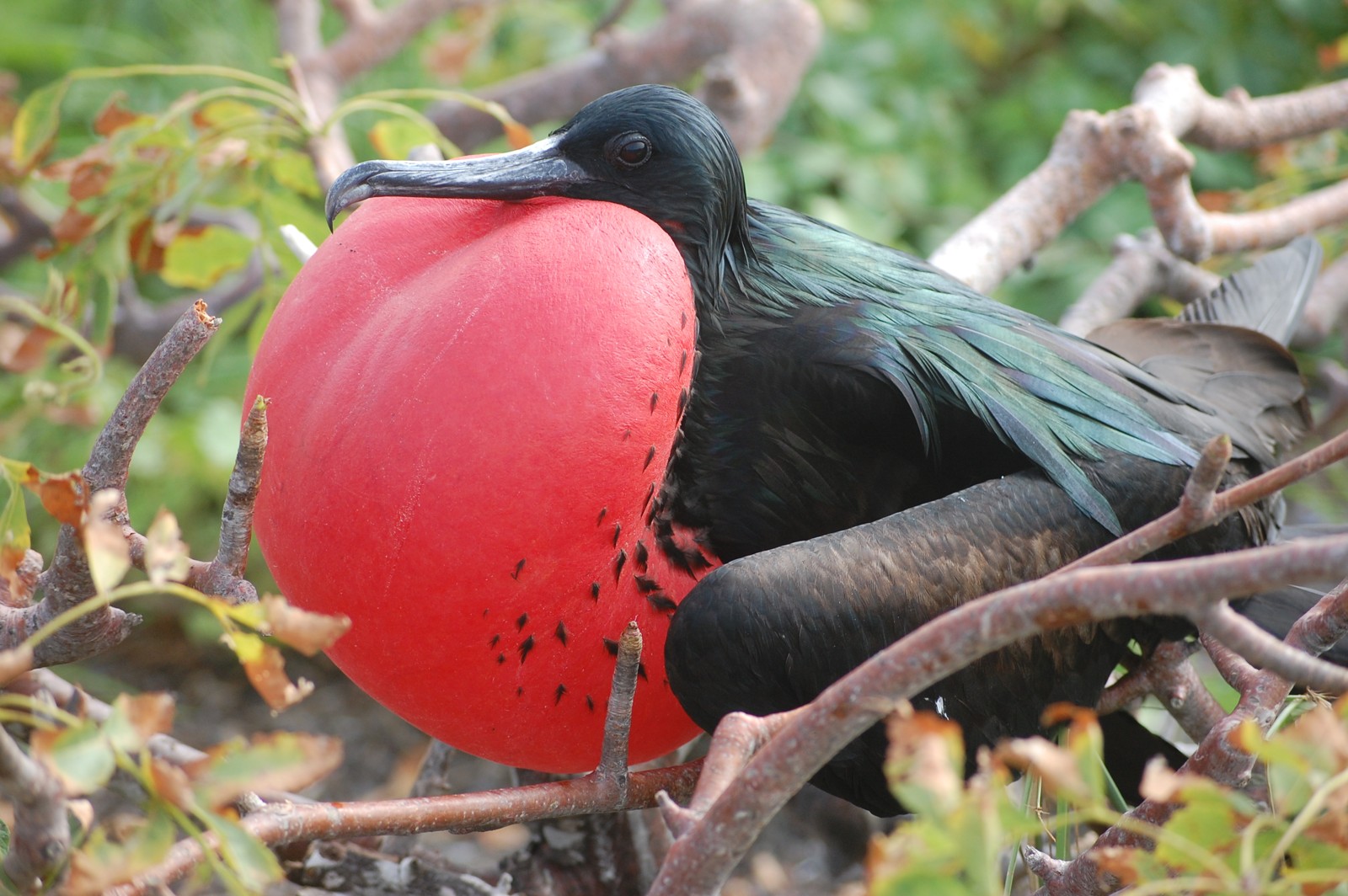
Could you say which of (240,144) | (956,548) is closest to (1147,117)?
(956,548)

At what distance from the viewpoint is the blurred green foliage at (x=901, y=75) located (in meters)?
2.70

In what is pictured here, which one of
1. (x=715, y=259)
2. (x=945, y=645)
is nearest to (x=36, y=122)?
(x=715, y=259)

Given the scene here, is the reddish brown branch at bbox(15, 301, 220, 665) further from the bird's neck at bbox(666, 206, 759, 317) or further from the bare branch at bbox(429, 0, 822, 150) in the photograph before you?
the bare branch at bbox(429, 0, 822, 150)

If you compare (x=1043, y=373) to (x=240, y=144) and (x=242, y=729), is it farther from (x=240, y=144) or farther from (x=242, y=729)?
(x=242, y=729)

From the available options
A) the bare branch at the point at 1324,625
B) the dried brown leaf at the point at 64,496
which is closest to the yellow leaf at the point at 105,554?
the dried brown leaf at the point at 64,496

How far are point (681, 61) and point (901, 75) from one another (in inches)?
42.3

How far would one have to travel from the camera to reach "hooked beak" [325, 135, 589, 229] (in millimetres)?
967

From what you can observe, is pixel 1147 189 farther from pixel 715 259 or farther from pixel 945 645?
pixel 945 645

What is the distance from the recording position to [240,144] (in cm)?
144

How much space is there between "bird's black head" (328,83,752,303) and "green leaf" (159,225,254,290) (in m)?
0.53

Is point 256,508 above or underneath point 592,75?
underneath

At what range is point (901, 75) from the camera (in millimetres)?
3066

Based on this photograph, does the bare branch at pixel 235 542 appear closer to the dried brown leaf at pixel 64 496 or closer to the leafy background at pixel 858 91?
the dried brown leaf at pixel 64 496

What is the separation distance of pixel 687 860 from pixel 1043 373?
59cm
